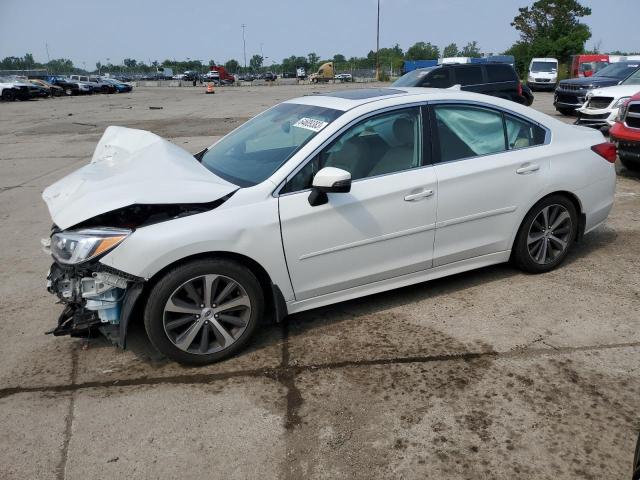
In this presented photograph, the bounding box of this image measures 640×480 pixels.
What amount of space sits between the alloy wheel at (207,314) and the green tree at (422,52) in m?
108

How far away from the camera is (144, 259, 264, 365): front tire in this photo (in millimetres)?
3076

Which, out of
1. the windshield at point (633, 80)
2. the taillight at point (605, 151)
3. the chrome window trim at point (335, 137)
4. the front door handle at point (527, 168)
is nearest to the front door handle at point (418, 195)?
the chrome window trim at point (335, 137)

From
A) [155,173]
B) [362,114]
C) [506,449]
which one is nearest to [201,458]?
[506,449]

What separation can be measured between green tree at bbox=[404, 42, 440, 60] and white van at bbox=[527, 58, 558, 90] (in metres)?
74.6

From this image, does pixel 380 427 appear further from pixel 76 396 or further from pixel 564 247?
pixel 564 247

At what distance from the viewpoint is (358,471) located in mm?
2406

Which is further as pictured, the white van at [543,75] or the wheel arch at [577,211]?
the white van at [543,75]

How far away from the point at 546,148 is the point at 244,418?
3134 mm

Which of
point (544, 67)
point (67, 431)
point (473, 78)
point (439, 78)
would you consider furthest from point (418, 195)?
point (544, 67)

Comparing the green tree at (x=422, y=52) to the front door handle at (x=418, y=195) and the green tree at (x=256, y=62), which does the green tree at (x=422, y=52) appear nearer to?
the green tree at (x=256, y=62)

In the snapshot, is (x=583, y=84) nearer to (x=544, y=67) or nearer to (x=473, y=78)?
(x=473, y=78)

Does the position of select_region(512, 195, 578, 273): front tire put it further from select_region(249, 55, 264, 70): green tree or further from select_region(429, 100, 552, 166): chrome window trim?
select_region(249, 55, 264, 70): green tree

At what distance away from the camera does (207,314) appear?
3215mm

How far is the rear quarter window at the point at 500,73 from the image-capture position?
42.7 ft
